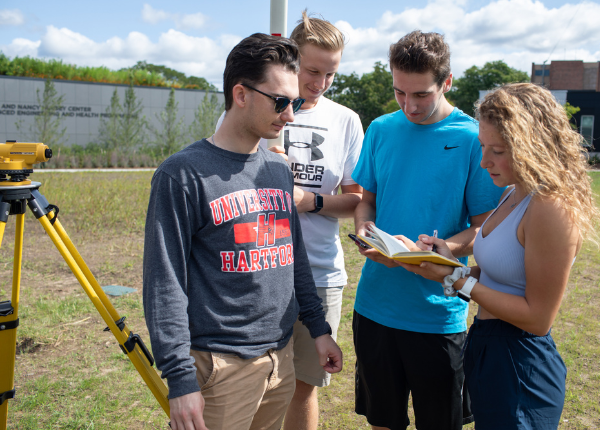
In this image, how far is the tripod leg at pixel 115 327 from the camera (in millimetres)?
1984

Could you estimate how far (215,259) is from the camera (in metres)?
1.79

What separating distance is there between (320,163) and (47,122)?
85.8 feet

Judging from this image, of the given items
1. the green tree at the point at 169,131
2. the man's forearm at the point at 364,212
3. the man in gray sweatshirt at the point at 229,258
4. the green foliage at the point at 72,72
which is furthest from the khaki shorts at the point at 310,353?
the green foliage at the point at 72,72

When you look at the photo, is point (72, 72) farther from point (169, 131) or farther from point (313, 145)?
point (313, 145)

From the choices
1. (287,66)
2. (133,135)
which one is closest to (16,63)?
(133,135)

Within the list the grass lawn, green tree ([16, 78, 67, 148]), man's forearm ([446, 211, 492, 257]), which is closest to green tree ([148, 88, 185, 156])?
green tree ([16, 78, 67, 148])

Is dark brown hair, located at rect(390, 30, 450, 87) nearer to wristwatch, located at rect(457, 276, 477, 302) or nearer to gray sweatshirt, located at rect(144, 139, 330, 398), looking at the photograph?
gray sweatshirt, located at rect(144, 139, 330, 398)

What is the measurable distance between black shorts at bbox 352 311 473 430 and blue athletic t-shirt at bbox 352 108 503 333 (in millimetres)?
68

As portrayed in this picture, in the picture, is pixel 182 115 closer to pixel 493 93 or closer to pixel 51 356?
pixel 51 356

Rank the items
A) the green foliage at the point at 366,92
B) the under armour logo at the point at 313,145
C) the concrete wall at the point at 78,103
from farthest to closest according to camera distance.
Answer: the green foliage at the point at 366,92 → the concrete wall at the point at 78,103 → the under armour logo at the point at 313,145

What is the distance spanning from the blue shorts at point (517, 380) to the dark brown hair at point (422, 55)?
1194 millimetres

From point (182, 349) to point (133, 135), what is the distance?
27521 millimetres

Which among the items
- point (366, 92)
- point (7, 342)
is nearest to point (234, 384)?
point (7, 342)

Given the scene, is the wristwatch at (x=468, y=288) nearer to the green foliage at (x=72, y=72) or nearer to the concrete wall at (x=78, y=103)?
→ the concrete wall at (x=78, y=103)
